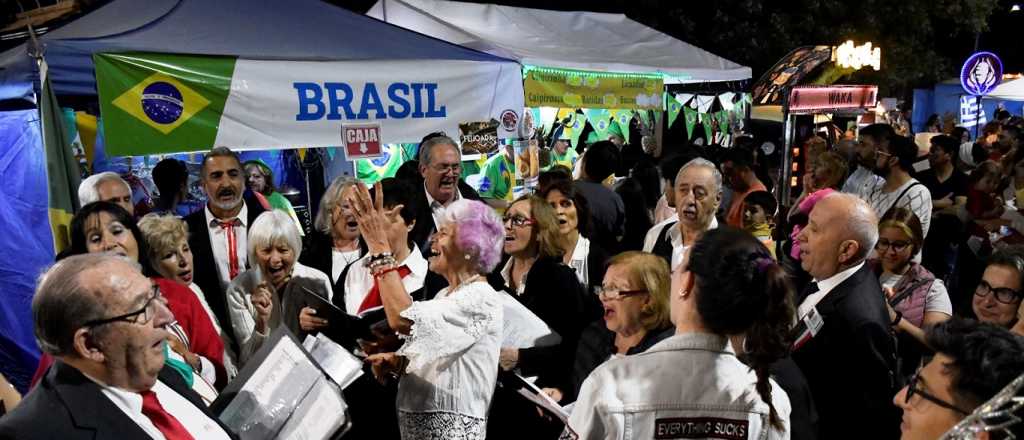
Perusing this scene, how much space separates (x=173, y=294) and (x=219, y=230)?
161cm

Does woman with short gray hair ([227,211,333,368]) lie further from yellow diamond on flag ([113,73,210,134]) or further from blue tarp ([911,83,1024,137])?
blue tarp ([911,83,1024,137])

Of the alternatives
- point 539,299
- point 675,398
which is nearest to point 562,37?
point 539,299

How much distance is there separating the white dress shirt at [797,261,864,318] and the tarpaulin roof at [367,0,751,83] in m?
4.47

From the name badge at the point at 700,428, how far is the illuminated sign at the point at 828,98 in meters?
7.22

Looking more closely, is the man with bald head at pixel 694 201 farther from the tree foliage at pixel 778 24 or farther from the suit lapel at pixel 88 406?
the tree foliage at pixel 778 24

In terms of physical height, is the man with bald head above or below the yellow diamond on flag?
below

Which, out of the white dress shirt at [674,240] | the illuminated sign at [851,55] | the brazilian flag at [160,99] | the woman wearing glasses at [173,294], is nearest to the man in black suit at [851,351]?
the white dress shirt at [674,240]

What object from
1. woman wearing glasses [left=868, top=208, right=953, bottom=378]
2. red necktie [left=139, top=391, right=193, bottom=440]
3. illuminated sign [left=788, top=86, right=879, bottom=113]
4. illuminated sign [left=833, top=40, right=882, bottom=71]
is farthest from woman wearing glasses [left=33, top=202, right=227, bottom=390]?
illuminated sign [left=833, top=40, right=882, bottom=71]

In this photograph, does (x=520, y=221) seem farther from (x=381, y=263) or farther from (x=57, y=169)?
(x=57, y=169)

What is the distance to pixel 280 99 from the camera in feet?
→ 16.8

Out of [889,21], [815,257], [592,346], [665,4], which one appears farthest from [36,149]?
[889,21]

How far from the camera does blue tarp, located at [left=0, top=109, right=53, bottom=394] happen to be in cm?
498

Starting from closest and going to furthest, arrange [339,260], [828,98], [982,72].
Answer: [339,260]
[828,98]
[982,72]

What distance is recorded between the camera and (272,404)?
2.53 metres
